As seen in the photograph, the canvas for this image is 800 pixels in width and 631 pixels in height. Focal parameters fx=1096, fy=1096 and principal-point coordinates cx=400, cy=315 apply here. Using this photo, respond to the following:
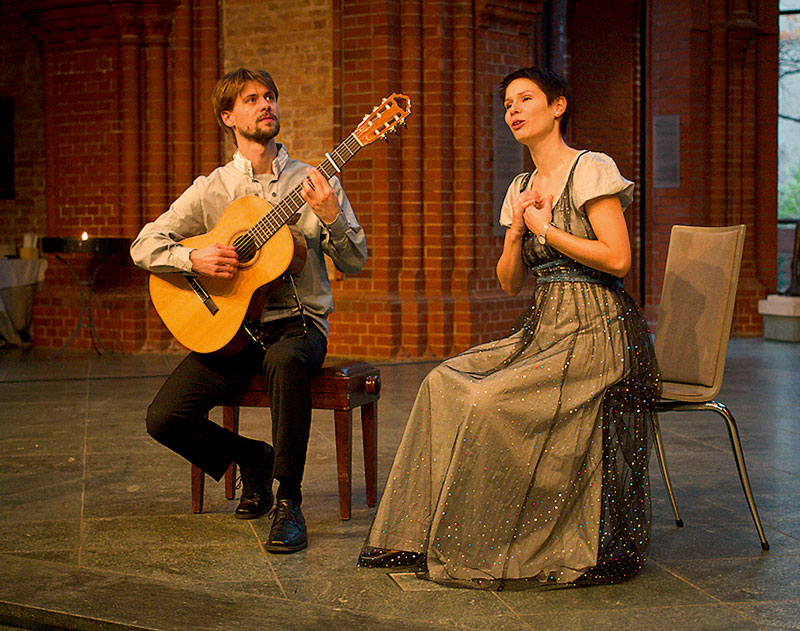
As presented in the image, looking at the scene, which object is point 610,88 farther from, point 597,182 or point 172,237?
point 597,182

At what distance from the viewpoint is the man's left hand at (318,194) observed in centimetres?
382

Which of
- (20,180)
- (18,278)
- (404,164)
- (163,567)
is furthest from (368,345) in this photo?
(163,567)

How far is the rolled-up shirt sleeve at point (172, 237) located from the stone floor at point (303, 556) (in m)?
0.98

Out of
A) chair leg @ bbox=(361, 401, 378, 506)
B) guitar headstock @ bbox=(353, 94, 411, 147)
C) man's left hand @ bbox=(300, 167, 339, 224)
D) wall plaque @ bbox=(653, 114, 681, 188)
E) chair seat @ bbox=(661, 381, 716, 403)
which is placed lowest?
chair leg @ bbox=(361, 401, 378, 506)

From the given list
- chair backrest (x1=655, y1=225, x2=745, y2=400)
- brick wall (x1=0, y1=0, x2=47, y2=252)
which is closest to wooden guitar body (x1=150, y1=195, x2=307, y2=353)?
chair backrest (x1=655, y1=225, x2=745, y2=400)

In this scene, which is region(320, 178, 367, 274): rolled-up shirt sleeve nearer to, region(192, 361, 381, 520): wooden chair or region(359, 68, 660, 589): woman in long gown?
region(192, 361, 381, 520): wooden chair

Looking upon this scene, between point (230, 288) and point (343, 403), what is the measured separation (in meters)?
0.59

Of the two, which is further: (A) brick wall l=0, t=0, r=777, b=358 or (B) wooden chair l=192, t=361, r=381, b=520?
(A) brick wall l=0, t=0, r=777, b=358

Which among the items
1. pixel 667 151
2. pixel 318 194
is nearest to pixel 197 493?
pixel 318 194

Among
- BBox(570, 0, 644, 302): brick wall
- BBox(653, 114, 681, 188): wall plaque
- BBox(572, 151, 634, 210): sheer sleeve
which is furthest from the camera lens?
BBox(570, 0, 644, 302): brick wall

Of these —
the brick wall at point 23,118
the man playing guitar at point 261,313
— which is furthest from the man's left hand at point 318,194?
the brick wall at point 23,118

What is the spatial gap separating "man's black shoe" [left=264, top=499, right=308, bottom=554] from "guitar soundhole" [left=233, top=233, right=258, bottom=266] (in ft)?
2.86

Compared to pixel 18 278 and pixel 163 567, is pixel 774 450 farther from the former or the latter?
pixel 18 278

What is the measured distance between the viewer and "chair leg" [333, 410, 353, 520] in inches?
160
